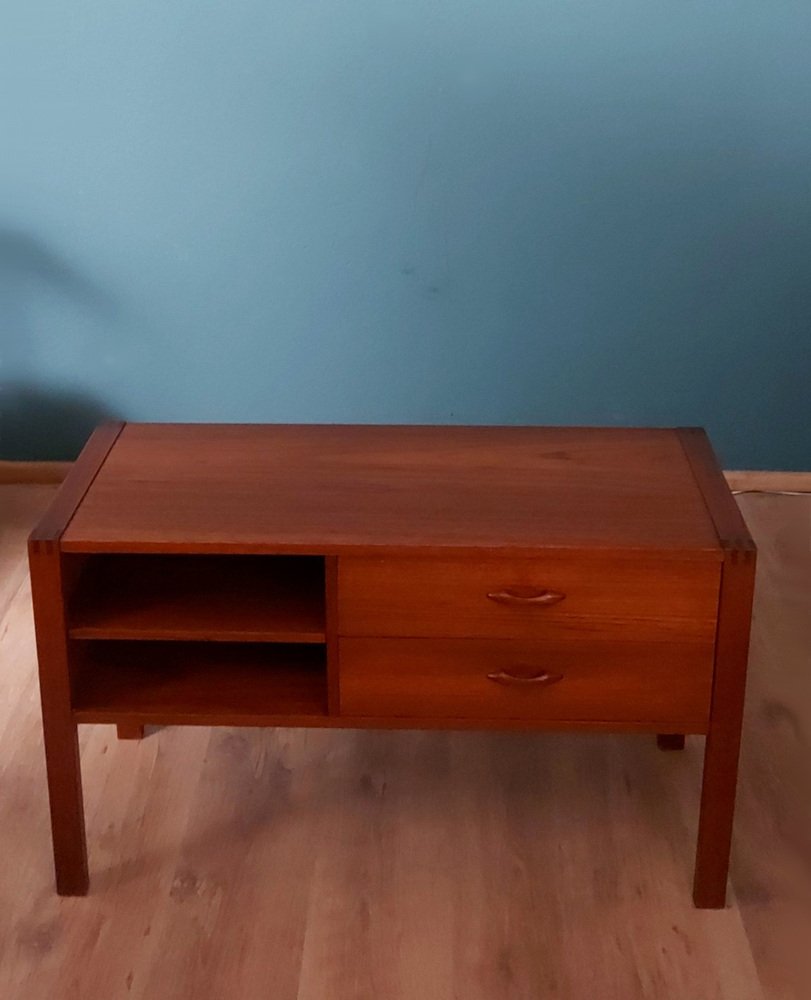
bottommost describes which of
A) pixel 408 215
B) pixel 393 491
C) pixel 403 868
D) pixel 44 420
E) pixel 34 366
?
pixel 403 868

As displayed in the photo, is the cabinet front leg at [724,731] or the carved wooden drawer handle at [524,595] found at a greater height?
the carved wooden drawer handle at [524,595]

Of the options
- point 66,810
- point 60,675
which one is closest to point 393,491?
point 60,675

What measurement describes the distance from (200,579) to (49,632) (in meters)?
0.21

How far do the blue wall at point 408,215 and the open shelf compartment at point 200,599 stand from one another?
3.11 feet

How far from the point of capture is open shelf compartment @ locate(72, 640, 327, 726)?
1477mm

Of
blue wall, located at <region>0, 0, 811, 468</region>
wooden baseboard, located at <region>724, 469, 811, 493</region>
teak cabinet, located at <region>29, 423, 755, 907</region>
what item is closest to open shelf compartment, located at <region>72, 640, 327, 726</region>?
teak cabinet, located at <region>29, 423, 755, 907</region>

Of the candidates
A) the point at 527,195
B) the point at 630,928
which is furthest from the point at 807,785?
the point at 527,195

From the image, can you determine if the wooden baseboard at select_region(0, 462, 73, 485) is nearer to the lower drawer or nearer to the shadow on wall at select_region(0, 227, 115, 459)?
the shadow on wall at select_region(0, 227, 115, 459)

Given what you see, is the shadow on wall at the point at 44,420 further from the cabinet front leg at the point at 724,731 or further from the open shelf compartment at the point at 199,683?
the cabinet front leg at the point at 724,731

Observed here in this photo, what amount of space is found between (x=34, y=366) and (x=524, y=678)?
58.2 inches

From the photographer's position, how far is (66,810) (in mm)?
1502

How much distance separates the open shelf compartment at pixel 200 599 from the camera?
1.44 metres

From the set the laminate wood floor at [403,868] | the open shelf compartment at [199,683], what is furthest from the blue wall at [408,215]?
the open shelf compartment at [199,683]

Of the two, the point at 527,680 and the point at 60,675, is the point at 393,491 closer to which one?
the point at 527,680
